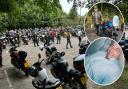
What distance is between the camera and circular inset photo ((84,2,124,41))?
3.84 metres

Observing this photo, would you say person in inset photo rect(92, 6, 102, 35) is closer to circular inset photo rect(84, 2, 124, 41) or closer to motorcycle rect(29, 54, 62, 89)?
circular inset photo rect(84, 2, 124, 41)

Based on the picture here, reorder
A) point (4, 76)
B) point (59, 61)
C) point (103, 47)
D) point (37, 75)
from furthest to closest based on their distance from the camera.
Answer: point (4, 76) → point (37, 75) → point (59, 61) → point (103, 47)

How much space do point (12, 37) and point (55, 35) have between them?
409cm

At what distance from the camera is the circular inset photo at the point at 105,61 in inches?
131

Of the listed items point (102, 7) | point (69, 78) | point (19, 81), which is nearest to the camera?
point (102, 7)

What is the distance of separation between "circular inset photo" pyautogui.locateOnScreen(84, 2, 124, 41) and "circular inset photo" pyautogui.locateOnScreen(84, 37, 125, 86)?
470 mm

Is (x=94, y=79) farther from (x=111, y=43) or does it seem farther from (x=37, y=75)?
(x=37, y=75)

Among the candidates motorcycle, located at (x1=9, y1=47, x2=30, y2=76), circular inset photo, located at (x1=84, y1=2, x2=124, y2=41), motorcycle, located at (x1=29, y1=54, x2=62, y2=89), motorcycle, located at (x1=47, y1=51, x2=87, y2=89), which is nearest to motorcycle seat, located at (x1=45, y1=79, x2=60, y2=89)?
motorcycle, located at (x1=29, y1=54, x2=62, y2=89)

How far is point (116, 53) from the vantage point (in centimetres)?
333

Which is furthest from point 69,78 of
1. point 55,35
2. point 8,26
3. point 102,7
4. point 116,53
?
point 8,26

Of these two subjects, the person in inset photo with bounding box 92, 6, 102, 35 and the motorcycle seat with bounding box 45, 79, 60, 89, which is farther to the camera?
the motorcycle seat with bounding box 45, 79, 60, 89

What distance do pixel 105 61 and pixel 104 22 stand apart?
A: 2.77ft

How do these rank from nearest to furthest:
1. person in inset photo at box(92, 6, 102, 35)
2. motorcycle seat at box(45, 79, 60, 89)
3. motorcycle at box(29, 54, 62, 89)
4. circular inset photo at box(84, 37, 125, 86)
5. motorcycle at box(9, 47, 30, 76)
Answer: circular inset photo at box(84, 37, 125, 86) < person in inset photo at box(92, 6, 102, 35) < motorcycle seat at box(45, 79, 60, 89) < motorcycle at box(29, 54, 62, 89) < motorcycle at box(9, 47, 30, 76)

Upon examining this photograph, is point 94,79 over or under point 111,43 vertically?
under
